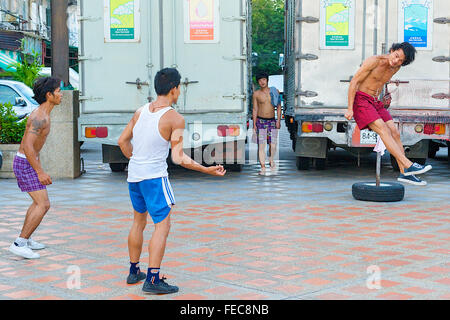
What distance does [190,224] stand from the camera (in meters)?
8.33

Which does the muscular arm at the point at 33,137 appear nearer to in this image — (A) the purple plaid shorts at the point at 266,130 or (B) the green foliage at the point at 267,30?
(A) the purple plaid shorts at the point at 266,130

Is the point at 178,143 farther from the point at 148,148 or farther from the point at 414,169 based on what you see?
the point at 414,169

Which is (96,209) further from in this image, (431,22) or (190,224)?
(431,22)

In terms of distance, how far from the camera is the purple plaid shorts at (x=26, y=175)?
674cm

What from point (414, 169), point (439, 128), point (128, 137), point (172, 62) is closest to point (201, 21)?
point (172, 62)

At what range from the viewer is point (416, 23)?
1209 cm

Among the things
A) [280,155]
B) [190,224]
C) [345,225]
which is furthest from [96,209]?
[280,155]

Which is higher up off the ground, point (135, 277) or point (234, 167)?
point (135, 277)

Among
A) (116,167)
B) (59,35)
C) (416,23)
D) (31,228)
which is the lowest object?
(116,167)

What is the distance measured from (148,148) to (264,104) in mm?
8403

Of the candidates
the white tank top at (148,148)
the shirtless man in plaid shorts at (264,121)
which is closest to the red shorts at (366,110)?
the shirtless man in plaid shorts at (264,121)

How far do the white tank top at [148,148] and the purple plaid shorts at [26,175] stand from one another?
1.80 m
